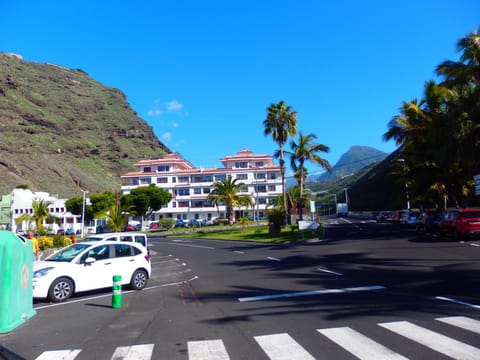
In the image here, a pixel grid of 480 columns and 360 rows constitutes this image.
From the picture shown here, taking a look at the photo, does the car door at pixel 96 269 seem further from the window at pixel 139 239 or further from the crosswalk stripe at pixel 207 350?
the window at pixel 139 239

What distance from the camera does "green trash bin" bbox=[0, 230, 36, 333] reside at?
8031mm

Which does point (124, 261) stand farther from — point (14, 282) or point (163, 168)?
point (163, 168)

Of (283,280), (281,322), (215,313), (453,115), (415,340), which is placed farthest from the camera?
(453,115)

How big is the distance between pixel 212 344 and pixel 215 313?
8.43 ft

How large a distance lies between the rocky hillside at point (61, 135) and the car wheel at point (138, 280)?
84687 millimetres

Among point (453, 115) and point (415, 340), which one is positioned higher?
point (453, 115)

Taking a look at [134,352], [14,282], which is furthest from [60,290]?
[134,352]

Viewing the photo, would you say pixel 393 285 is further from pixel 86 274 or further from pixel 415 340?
pixel 86 274

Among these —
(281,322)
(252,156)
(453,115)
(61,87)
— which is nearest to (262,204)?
(252,156)

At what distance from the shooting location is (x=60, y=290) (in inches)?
449

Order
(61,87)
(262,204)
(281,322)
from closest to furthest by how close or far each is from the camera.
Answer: (281,322) → (262,204) → (61,87)

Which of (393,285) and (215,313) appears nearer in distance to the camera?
(215,313)

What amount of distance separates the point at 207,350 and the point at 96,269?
22.5 feet

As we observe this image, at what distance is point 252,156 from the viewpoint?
83625 mm
